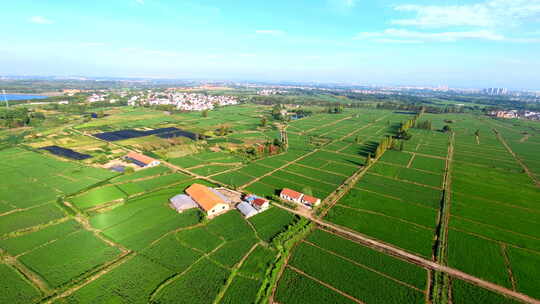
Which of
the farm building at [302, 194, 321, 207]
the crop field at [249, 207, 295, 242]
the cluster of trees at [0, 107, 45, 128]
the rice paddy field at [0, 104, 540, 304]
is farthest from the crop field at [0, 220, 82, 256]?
the cluster of trees at [0, 107, 45, 128]

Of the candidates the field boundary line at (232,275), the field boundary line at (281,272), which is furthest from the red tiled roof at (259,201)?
the field boundary line at (281,272)

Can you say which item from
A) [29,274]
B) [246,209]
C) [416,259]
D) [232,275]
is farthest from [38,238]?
[416,259]

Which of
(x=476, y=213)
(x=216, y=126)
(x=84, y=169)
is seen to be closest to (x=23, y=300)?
(x=84, y=169)

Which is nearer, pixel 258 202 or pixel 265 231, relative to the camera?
pixel 265 231

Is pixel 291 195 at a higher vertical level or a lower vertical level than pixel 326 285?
higher

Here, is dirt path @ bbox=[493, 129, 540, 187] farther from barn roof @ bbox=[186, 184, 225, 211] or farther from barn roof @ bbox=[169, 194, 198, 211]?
barn roof @ bbox=[169, 194, 198, 211]

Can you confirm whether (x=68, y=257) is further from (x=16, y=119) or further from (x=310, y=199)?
(x=16, y=119)
